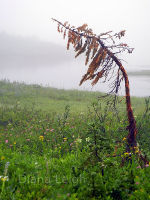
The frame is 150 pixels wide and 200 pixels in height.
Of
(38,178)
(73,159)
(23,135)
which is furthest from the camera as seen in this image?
(23,135)

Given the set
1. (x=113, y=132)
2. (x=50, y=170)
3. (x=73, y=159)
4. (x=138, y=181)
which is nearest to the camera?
(x=138, y=181)

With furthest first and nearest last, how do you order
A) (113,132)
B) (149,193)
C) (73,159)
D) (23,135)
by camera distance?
(23,135), (113,132), (73,159), (149,193)

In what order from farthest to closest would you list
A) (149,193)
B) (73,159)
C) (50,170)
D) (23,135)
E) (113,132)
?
(23,135) → (113,132) → (73,159) → (50,170) → (149,193)

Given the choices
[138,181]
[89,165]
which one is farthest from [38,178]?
[138,181]

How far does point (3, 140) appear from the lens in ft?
23.7

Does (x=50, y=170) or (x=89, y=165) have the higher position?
(x=89, y=165)

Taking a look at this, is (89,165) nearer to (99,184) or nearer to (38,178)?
(99,184)

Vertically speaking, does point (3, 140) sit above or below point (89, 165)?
below

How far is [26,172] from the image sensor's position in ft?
11.8

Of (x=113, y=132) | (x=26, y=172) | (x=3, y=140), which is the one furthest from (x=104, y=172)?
(x=3, y=140)

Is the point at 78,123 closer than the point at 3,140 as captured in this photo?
No

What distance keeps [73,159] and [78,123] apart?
15.1 feet

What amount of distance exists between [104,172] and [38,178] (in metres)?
1.12

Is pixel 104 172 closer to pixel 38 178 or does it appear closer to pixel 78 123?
pixel 38 178
